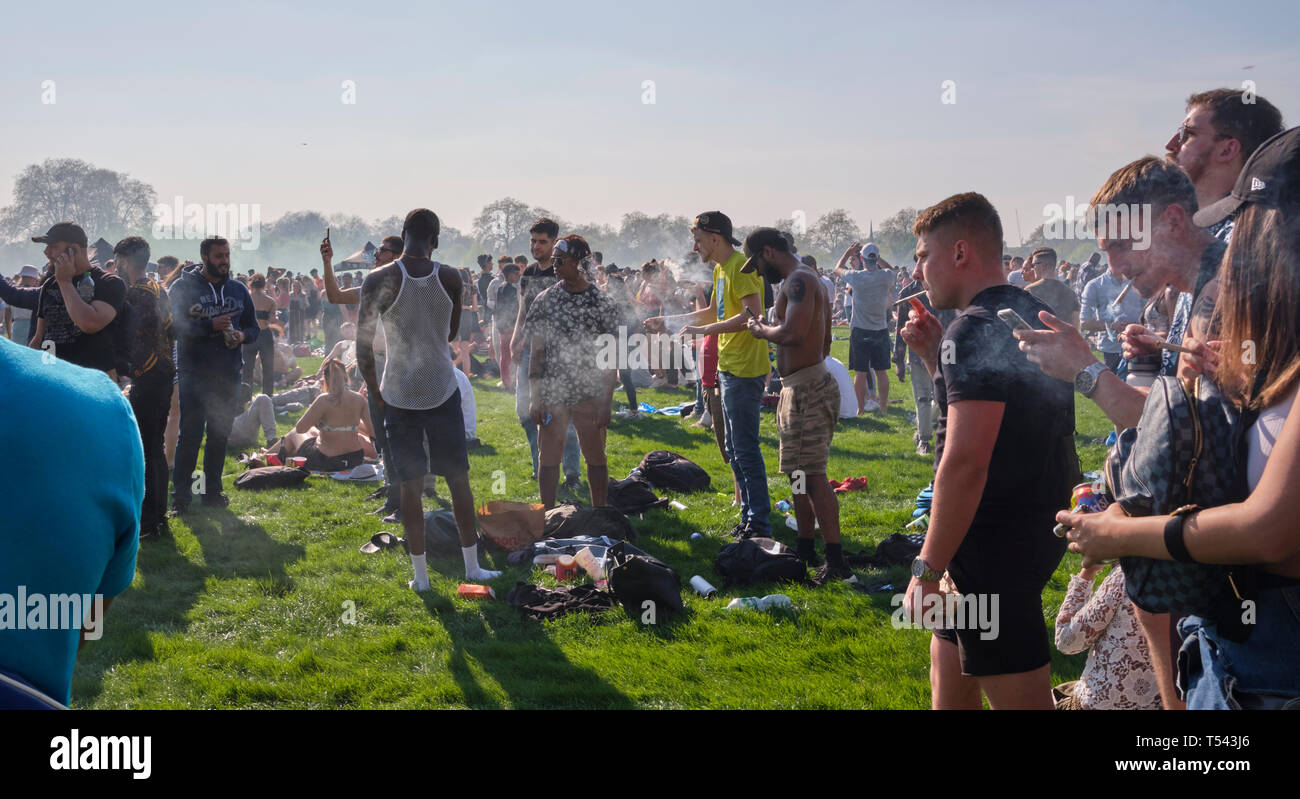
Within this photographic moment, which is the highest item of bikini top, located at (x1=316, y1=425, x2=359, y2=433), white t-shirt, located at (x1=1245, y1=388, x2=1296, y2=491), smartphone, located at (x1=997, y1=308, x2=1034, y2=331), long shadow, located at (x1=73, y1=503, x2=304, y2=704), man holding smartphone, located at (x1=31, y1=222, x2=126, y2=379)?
man holding smartphone, located at (x1=31, y1=222, x2=126, y2=379)

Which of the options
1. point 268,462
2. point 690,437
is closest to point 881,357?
point 690,437

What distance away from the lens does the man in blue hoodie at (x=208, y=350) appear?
7801mm

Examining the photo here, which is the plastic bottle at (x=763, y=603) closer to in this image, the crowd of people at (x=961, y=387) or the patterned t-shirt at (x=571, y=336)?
the crowd of people at (x=961, y=387)

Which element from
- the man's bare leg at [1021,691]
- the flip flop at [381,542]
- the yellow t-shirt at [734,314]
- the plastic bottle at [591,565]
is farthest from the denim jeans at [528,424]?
the man's bare leg at [1021,691]

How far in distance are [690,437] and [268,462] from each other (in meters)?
5.28

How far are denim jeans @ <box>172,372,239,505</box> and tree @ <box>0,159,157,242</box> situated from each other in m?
82.3

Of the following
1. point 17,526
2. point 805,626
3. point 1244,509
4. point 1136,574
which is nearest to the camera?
point 17,526

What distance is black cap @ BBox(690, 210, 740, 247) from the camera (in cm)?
705

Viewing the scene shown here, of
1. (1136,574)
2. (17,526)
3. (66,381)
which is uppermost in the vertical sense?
(66,381)

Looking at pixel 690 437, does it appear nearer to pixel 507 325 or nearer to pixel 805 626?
pixel 507 325

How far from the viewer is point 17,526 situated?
4.45 feet

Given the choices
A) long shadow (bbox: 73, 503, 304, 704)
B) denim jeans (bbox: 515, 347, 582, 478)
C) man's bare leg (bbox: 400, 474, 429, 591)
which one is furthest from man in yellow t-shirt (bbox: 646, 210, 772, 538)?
long shadow (bbox: 73, 503, 304, 704)

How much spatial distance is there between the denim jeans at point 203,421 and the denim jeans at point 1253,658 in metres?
8.08

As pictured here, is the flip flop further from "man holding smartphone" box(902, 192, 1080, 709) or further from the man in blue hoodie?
"man holding smartphone" box(902, 192, 1080, 709)
